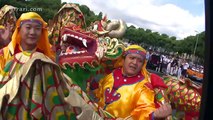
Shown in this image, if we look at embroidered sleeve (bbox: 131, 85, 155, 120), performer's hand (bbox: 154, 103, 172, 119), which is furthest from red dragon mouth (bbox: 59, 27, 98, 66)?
performer's hand (bbox: 154, 103, 172, 119)

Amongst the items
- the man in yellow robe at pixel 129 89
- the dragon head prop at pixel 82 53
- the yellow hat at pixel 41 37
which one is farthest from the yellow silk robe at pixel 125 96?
the yellow hat at pixel 41 37

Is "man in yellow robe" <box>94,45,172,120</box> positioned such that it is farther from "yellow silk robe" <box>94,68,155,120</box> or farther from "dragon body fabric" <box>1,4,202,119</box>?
"dragon body fabric" <box>1,4,202,119</box>

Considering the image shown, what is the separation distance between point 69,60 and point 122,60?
0.75 m

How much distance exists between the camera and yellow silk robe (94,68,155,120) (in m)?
3.22

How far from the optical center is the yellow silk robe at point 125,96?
3218 mm

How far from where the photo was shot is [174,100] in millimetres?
3100

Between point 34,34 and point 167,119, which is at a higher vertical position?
point 34,34

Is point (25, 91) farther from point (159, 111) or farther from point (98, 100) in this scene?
point (98, 100)

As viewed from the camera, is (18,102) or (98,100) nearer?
(18,102)

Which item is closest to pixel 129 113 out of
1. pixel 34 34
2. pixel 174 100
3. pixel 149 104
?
pixel 149 104

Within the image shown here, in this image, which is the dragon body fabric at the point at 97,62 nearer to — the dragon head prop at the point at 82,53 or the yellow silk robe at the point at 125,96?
the dragon head prop at the point at 82,53

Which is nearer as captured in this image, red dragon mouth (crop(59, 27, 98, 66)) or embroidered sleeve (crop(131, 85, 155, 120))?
embroidered sleeve (crop(131, 85, 155, 120))

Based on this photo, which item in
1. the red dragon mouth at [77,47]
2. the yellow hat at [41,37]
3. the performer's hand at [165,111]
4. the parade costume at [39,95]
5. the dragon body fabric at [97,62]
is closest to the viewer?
the parade costume at [39,95]

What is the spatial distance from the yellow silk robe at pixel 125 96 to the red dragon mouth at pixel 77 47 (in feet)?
1.15
